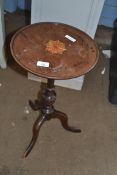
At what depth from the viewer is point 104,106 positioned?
206 centimetres

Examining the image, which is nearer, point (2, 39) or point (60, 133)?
point (60, 133)

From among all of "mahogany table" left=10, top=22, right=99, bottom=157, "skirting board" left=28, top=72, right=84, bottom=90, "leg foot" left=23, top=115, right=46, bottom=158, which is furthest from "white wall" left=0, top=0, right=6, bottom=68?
"leg foot" left=23, top=115, right=46, bottom=158

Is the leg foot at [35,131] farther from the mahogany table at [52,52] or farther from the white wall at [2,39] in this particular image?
the white wall at [2,39]

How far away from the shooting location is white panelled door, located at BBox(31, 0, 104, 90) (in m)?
1.66

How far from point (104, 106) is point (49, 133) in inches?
20.5

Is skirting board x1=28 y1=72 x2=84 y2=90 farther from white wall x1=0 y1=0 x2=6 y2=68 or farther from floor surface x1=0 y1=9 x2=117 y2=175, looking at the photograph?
white wall x1=0 y1=0 x2=6 y2=68

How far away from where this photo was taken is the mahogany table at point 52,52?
1278 mm

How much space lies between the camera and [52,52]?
1.37 meters

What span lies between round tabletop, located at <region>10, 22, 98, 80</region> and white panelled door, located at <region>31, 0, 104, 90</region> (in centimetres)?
23

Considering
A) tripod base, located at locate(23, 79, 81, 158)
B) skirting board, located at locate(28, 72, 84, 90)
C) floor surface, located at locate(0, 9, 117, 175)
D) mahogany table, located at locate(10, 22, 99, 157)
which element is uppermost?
mahogany table, located at locate(10, 22, 99, 157)

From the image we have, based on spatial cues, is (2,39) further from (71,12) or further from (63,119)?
(63,119)

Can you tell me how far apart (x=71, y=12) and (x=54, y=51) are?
0.47 metres

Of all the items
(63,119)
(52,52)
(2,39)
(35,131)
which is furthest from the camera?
(2,39)

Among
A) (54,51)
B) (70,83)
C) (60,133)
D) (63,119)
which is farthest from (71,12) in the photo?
(60,133)
